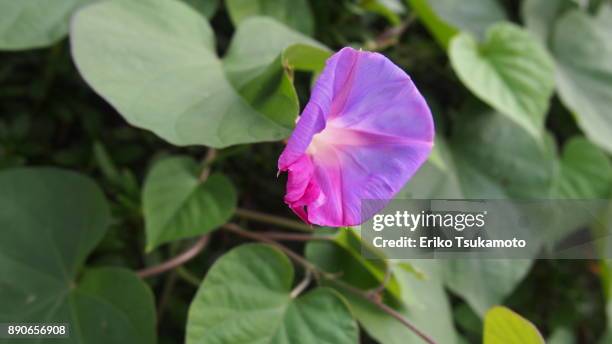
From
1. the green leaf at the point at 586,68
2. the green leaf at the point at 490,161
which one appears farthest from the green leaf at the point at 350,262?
the green leaf at the point at 586,68

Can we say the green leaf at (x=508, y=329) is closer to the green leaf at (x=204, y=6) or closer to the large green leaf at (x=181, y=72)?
the large green leaf at (x=181, y=72)

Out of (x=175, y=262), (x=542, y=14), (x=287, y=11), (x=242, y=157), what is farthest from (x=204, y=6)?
(x=542, y=14)

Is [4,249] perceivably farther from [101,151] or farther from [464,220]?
[464,220]

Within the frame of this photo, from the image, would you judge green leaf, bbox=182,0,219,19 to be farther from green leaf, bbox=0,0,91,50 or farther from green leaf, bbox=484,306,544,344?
green leaf, bbox=484,306,544,344

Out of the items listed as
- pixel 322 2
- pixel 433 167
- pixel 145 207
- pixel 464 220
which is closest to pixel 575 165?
pixel 433 167

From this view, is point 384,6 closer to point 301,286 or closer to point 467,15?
point 467,15

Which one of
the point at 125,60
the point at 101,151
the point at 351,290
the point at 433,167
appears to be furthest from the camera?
the point at 433,167
